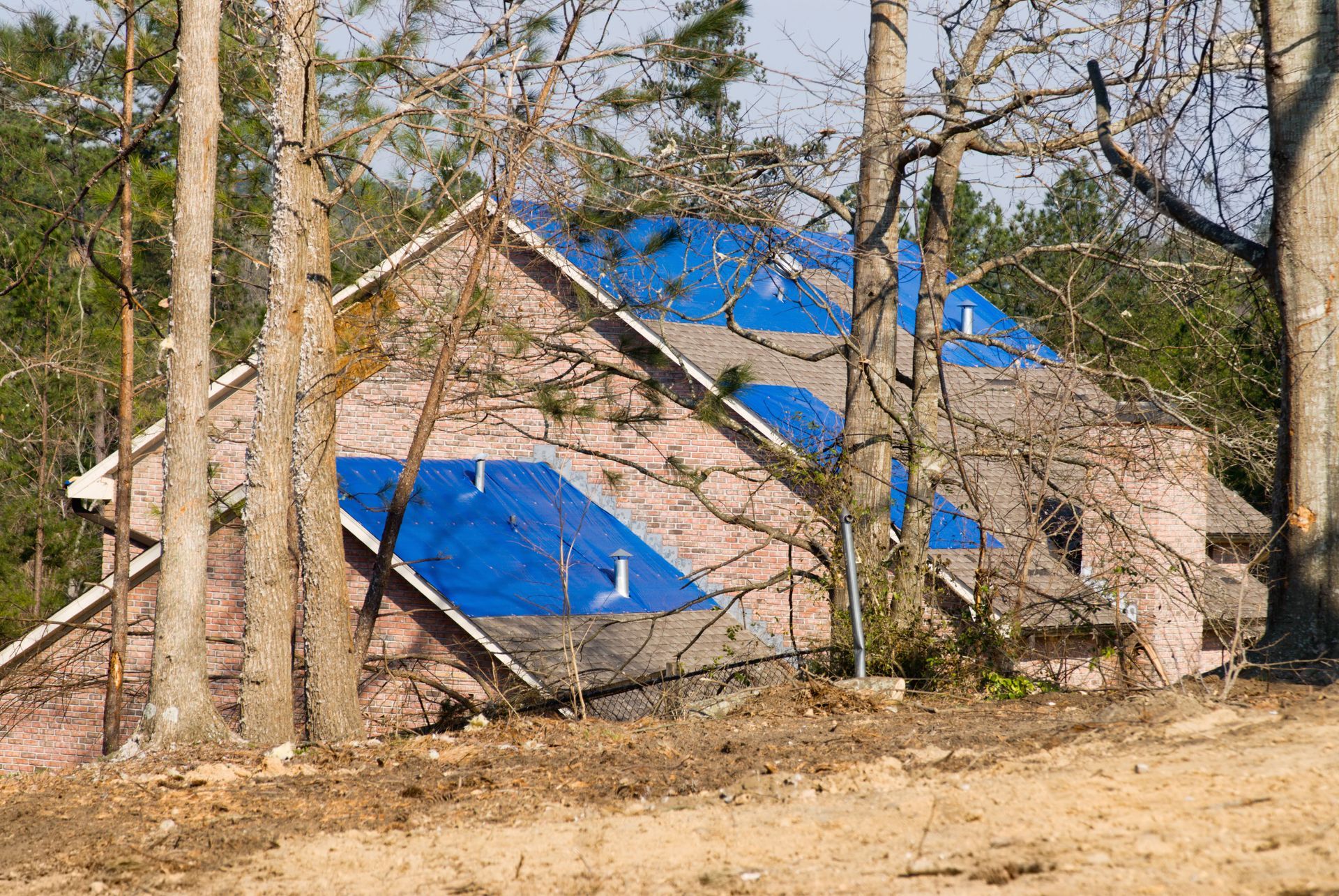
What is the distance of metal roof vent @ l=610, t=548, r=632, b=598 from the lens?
15469mm

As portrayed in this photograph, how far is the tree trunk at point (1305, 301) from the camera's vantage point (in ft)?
21.2

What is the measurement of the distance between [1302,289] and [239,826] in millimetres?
6104

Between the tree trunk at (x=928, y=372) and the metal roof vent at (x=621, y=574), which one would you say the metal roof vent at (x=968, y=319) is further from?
the tree trunk at (x=928, y=372)

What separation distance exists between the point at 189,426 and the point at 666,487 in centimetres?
1048

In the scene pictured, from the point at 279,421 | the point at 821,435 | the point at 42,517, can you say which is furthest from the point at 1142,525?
the point at 42,517

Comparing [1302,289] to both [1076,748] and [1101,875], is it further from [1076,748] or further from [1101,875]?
[1101,875]

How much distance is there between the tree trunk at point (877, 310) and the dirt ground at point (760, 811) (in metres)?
4.32

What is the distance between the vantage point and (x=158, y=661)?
7711 millimetres

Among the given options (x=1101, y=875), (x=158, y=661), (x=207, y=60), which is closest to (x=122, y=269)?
(x=207, y=60)

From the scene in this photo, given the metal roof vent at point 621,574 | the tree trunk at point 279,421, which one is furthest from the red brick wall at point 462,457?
the tree trunk at point 279,421

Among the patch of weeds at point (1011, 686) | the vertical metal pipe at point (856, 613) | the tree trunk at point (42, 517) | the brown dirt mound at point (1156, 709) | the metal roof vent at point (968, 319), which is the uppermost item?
the metal roof vent at point (968, 319)

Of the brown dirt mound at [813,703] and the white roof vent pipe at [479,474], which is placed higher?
the white roof vent pipe at [479,474]

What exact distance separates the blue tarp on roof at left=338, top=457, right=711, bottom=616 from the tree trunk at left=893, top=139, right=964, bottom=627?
14.4 feet

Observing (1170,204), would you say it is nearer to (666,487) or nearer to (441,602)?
(441,602)
